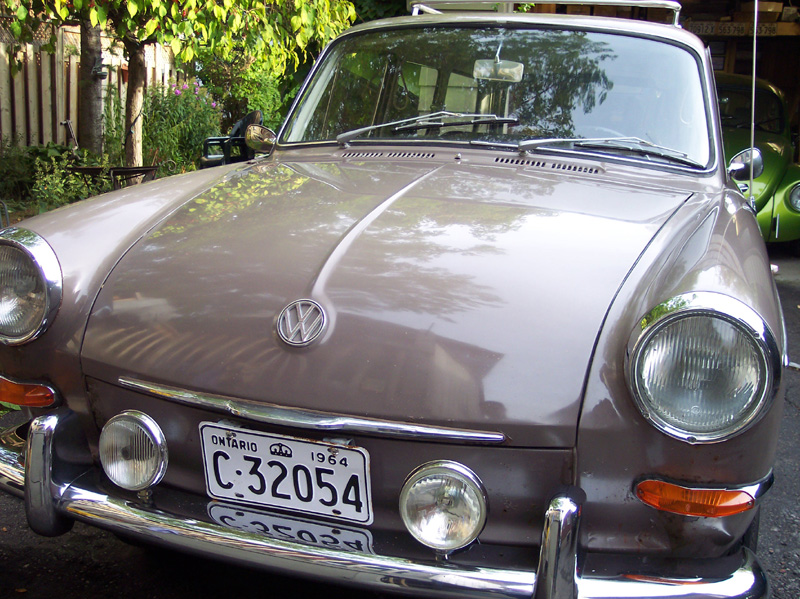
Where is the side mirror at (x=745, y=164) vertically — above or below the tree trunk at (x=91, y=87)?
below

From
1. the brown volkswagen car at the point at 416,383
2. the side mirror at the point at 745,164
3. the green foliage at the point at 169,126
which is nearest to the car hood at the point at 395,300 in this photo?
the brown volkswagen car at the point at 416,383

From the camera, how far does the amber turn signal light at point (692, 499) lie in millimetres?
1562

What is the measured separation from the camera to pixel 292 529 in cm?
167

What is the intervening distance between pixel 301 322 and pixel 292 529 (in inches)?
17.4

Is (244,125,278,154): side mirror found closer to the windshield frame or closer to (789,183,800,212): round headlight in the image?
the windshield frame

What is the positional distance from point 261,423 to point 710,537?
3.15 ft

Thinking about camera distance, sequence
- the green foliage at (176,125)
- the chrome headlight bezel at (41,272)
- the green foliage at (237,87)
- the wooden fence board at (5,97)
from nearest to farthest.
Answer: the chrome headlight bezel at (41,272)
the wooden fence board at (5,97)
the green foliage at (176,125)
the green foliage at (237,87)

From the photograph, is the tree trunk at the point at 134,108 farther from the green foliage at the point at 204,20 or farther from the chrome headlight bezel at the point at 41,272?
the chrome headlight bezel at the point at 41,272

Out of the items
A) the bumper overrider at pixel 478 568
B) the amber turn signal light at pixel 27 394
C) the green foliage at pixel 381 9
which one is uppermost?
the green foliage at pixel 381 9

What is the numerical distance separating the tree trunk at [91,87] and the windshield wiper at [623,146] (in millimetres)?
5505

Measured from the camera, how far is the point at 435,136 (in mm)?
2775

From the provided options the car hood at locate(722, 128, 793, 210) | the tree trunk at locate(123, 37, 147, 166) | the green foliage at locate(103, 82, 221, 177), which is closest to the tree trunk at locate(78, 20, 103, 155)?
the tree trunk at locate(123, 37, 147, 166)

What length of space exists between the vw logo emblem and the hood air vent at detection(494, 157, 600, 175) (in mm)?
1092

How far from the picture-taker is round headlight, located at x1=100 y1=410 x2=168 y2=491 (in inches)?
70.6
